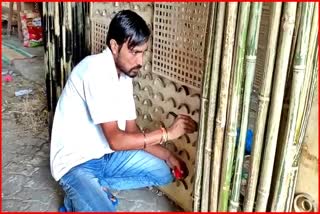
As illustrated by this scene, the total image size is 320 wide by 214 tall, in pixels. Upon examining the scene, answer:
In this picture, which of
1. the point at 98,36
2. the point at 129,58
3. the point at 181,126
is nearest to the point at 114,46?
the point at 129,58

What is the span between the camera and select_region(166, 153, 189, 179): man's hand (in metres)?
1.82

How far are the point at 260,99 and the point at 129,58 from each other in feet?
2.03

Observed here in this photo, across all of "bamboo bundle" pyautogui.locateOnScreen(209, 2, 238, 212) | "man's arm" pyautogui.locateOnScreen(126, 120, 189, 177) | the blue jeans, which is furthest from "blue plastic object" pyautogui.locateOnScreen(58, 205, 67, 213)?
"bamboo bundle" pyautogui.locateOnScreen(209, 2, 238, 212)

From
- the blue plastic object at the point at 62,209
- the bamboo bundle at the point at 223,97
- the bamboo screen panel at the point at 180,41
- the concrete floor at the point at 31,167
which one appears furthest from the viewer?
the concrete floor at the point at 31,167

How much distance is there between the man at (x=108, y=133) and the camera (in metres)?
1.57

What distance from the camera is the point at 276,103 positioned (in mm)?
1136

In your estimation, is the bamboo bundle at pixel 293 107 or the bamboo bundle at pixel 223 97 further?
the bamboo bundle at pixel 223 97

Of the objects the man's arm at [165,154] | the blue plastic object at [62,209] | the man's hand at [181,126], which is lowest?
the blue plastic object at [62,209]

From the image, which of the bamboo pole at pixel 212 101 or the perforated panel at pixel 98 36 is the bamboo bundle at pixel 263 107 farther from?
the perforated panel at pixel 98 36

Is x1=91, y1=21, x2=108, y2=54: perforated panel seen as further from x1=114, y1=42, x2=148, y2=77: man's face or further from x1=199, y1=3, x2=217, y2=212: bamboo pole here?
x1=199, y1=3, x2=217, y2=212: bamboo pole

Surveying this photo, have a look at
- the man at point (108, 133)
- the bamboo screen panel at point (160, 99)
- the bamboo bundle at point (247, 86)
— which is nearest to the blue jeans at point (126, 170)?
the man at point (108, 133)

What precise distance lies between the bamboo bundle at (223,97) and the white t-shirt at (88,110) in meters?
0.46

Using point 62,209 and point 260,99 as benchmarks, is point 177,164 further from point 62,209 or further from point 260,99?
point 260,99

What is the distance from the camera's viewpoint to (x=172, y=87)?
172cm
